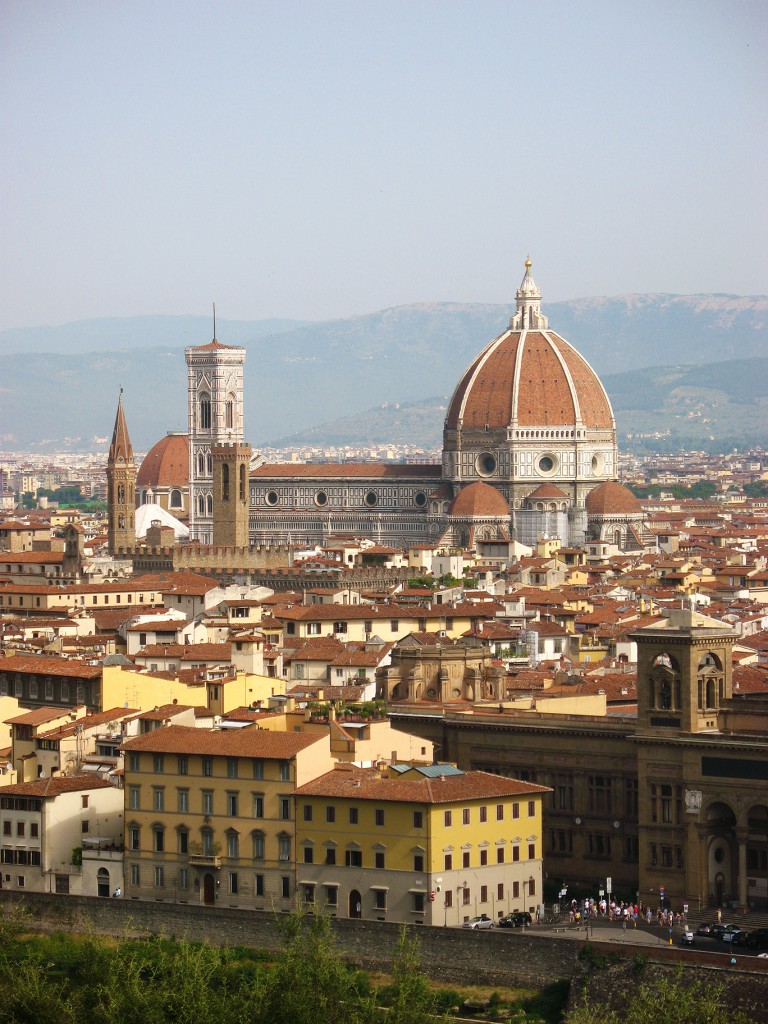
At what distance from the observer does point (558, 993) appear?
49.2 m

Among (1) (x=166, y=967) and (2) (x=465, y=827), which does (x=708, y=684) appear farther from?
(1) (x=166, y=967)

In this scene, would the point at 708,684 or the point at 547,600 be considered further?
the point at 547,600

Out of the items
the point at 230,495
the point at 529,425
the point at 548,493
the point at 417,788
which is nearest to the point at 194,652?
the point at 417,788

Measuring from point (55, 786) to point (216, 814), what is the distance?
450 centimetres

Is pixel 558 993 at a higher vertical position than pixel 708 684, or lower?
lower

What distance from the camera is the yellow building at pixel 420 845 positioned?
5203cm

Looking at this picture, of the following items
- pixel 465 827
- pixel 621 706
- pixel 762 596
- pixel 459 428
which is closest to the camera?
pixel 465 827

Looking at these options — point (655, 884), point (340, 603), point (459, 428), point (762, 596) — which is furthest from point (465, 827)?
point (459, 428)

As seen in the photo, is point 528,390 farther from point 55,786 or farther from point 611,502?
point 55,786

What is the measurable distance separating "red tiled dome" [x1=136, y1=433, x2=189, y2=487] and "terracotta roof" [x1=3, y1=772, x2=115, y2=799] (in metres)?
131

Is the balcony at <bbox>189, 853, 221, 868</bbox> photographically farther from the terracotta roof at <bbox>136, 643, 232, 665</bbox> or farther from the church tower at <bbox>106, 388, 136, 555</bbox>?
the church tower at <bbox>106, 388, 136, 555</bbox>

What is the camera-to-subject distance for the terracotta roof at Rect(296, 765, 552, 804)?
172 feet

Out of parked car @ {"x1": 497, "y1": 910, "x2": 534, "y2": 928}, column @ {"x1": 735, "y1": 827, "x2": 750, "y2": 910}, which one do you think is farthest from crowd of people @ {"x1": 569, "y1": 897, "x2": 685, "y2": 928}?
column @ {"x1": 735, "y1": 827, "x2": 750, "y2": 910}

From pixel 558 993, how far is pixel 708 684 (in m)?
7.87
